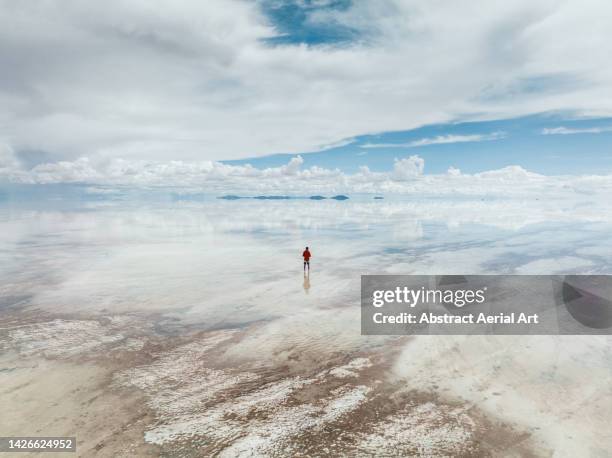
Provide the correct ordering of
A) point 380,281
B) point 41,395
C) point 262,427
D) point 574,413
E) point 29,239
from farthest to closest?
point 29,239, point 380,281, point 41,395, point 574,413, point 262,427

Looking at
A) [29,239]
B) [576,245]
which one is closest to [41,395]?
[29,239]

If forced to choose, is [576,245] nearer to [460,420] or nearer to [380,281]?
[380,281]

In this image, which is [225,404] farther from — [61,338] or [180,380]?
[61,338]

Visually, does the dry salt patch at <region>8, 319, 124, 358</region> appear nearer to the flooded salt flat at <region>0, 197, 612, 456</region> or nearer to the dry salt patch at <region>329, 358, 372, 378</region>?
the flooded salt flat at <region>0, 197, 612, 456</region>

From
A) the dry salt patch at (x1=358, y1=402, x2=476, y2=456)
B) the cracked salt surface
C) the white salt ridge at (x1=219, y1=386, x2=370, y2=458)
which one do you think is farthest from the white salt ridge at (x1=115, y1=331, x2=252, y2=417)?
the dry salt patch at (x1=358, y1=402, x2=476, y2=456)

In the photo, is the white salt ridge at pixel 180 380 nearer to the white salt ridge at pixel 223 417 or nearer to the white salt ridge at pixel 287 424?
the white salt ridge at pixel 223 417

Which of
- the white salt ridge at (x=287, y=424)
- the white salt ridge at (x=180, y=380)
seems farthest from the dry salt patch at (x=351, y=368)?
the white salt ridge at (x=180, y=380)
